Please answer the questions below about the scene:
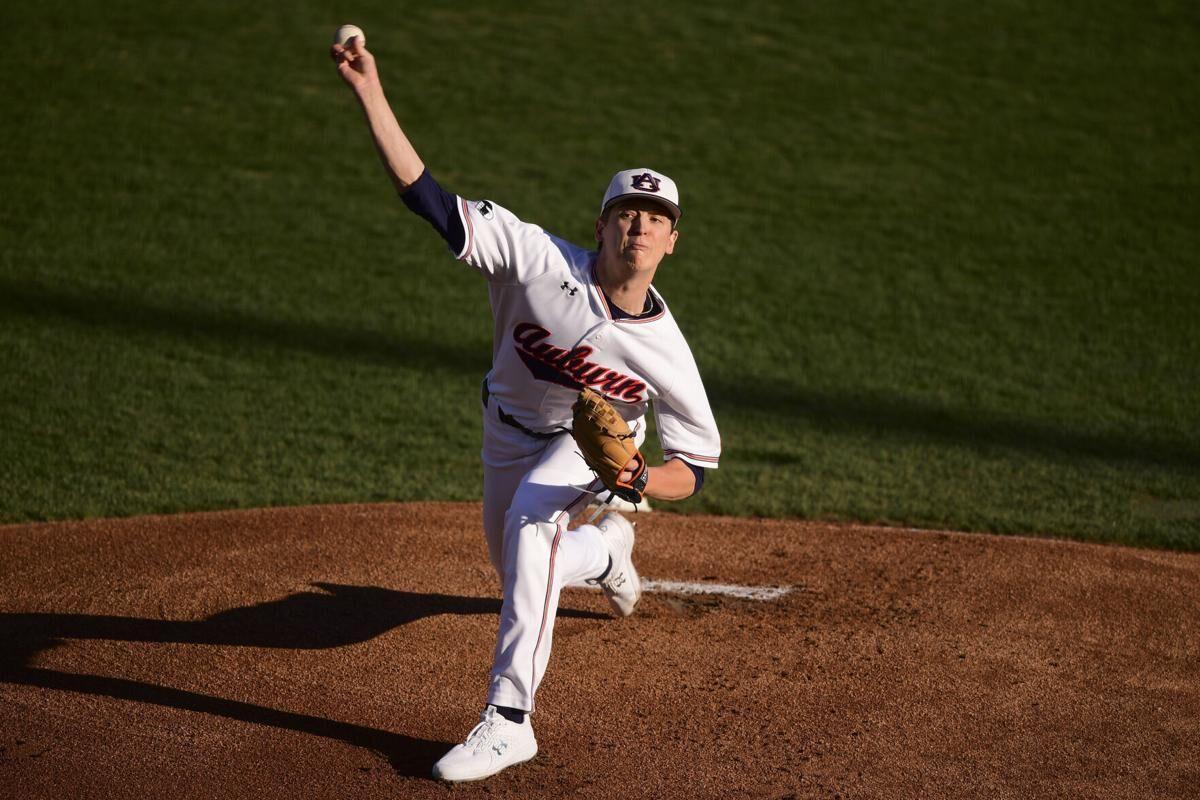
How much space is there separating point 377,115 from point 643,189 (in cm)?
77

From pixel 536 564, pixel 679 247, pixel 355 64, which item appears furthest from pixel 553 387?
pixel 679 247

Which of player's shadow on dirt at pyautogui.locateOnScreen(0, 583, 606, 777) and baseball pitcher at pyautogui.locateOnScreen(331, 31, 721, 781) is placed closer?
baseball pitcher at pyautogui.locateOnScreen(331, 31, 721, 781)

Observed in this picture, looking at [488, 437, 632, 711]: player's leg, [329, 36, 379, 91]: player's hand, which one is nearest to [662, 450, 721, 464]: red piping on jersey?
[488, 437, 632, 711]: player's leg

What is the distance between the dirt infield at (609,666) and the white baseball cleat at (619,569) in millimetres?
124

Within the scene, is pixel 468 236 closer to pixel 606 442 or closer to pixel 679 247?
pixel 606 442

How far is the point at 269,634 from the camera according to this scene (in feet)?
13.1

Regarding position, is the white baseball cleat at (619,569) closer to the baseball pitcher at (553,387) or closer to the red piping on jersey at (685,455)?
the baseball pitcher at (553,387)

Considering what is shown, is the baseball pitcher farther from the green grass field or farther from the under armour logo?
the green grass field

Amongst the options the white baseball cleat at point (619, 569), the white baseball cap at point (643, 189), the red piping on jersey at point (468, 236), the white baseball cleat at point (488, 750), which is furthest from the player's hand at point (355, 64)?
the white baseball cleat at point (488, 750)

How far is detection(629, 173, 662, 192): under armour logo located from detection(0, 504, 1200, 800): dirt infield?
1.48 m

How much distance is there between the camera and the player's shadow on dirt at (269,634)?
3.36 m

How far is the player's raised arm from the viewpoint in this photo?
316cm

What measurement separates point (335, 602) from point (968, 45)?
33.5ft

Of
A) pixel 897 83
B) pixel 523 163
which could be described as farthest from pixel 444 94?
pixel 897 83
